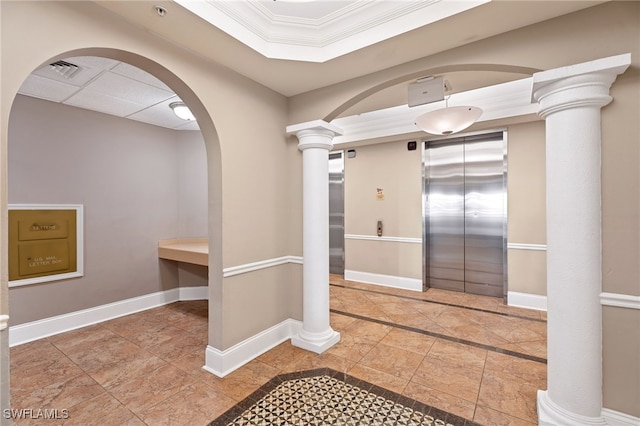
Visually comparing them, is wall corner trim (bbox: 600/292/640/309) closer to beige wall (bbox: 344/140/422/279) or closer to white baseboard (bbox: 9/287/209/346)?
beige wall (bbox: 344/140/422/279)

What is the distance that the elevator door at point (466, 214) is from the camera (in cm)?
453

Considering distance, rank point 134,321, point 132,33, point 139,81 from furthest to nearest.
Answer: point 134,321
point 139,81
point 132,33

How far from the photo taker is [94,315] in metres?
3.84

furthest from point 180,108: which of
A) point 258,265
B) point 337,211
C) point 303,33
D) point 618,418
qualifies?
point 618,418

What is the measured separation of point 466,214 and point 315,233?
2990 mm

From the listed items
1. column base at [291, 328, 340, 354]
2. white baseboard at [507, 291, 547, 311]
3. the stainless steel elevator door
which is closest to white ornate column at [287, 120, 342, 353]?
column base at [291, 328, 340, 354]

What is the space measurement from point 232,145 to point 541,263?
4488 mm

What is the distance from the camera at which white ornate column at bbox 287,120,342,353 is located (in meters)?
3.10

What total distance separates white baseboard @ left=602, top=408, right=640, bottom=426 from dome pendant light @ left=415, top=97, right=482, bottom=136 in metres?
2.69

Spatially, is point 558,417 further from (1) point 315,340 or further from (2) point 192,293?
(2) point 192,293

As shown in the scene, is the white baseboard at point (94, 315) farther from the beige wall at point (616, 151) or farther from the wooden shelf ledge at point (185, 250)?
the beige wall at point (616, 151)

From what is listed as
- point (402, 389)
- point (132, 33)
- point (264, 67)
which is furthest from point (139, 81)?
point (402, 389)

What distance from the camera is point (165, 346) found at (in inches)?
124

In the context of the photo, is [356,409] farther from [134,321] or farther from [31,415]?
[134,321]
